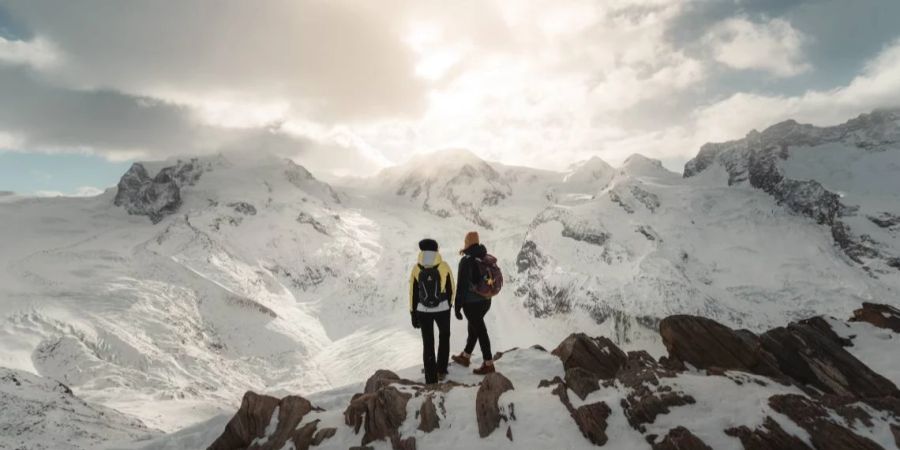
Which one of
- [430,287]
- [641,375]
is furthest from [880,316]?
[430,287]

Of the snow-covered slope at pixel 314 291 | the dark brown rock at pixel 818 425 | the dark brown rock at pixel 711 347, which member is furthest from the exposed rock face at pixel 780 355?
the snow-covered slope at pixel 314 291

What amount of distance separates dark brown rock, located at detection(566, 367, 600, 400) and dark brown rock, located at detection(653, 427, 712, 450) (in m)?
2.03

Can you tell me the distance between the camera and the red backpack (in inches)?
508

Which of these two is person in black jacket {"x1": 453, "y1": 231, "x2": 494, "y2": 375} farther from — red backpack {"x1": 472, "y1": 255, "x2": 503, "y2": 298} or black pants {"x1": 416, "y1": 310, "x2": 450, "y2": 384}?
black pants {"x1": 416, "y1": 310, "x2": 450, "y2": 384}

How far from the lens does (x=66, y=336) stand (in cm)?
8056

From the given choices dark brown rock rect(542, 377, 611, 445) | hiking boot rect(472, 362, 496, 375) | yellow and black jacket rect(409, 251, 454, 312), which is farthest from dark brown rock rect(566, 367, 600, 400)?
yellow and black jacket rect(409, 251, 454, 312)

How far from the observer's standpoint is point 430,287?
12.4 meters

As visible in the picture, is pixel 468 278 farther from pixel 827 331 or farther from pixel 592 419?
pixel 827 331

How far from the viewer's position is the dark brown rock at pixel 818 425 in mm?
7977

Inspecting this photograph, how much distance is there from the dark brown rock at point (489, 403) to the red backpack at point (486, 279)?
2.42 meters

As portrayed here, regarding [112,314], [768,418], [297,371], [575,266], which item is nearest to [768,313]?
[575,266]

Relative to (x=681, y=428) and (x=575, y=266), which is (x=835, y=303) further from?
(x=681, y=428)

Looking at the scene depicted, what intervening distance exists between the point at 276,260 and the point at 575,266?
11599 cm

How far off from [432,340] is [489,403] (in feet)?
9.14
